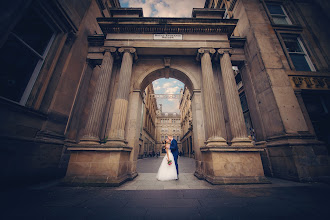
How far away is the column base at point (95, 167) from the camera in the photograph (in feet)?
14.6

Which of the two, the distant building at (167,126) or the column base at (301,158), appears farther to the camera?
the distant building at (167,126)

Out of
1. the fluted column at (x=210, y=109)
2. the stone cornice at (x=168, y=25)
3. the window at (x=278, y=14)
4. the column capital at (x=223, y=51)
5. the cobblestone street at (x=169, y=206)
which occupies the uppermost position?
the window at (x=278, y=14)

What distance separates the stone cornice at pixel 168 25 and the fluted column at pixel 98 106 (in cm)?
157

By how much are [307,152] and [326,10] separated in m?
10.4

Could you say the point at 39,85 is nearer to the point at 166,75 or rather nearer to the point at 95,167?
the point at 95,167

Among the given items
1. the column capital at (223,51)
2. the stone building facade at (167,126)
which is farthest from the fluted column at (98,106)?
the stone building facade at (167,126)

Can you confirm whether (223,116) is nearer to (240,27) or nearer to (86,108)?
(240,27)

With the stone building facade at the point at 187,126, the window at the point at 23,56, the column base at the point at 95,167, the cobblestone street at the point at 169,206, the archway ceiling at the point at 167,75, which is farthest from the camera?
the stone building facade at the point at 187,126

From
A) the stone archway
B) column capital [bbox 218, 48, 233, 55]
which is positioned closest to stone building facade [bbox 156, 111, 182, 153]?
the stone archway

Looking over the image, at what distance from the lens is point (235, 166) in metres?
4.70

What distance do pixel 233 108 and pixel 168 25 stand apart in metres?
5.94

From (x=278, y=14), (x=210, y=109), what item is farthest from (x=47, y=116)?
(x=278, y=14)

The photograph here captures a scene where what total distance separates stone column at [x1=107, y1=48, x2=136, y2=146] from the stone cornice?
59.2 inches

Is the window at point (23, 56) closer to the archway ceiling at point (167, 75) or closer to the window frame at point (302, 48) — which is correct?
the archway ceiling at point (167, 75)
